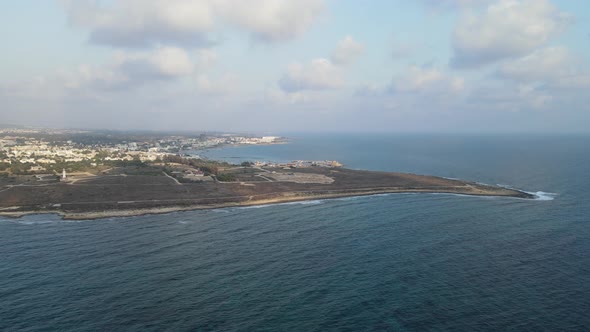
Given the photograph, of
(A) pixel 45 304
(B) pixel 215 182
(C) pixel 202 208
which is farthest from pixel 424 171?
(A) pixel 45 304

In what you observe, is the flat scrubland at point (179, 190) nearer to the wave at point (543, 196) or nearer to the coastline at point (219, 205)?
the coastline at point (219, 205)

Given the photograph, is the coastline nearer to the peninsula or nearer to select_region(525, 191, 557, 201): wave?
the peninsula

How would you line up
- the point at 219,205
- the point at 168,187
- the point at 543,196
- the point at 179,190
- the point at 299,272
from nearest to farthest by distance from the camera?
the point at 299,272
the point at 219,205
the point at 543,196
the point at 179,190
the point at 168,187

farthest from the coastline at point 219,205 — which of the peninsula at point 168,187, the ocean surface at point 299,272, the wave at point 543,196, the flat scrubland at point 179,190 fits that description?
the ocean surface at point 299,272

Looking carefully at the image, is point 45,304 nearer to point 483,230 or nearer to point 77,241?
point 77,241

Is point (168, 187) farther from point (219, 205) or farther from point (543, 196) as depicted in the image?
point (543, 196)

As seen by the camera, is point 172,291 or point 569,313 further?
point 172,291

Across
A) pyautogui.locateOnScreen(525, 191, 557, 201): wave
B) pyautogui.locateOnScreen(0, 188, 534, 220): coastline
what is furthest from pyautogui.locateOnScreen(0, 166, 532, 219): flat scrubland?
pyautogui.locateOnScreen(525, 191, 557, 201): wave

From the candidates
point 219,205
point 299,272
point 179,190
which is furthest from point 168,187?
point 299,272
